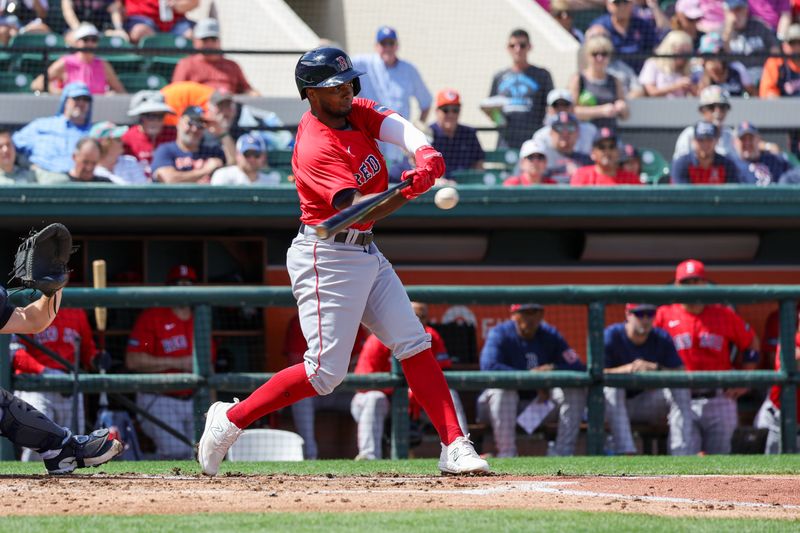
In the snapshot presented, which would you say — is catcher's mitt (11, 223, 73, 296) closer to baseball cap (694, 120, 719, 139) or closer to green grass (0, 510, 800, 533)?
green grass (0, 510, 800, 533)

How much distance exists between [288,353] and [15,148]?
233 centimetres

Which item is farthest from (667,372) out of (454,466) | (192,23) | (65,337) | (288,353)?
(192,23)

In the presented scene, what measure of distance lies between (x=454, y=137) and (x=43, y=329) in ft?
17.9

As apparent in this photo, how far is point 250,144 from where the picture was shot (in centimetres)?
934

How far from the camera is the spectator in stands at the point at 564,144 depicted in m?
10.1

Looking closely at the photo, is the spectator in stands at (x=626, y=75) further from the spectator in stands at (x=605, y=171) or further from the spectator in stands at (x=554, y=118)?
the spectator in stands at (x=605, y=171)

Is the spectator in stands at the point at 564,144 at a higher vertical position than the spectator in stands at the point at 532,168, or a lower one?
higher

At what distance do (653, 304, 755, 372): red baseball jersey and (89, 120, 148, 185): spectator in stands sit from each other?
3.74 metres

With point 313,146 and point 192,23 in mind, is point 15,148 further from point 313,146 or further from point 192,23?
point 313,146

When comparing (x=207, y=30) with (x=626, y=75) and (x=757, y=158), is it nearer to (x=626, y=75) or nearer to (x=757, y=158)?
(x=626, y=75)

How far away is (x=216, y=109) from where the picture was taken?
9.88 metres

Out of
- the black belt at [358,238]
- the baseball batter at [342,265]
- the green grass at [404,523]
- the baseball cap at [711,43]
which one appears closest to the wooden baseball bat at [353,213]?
the baseball batter at [342,265]

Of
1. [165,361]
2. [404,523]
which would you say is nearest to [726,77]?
[165,361]

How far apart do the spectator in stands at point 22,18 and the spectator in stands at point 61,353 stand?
3300mm
